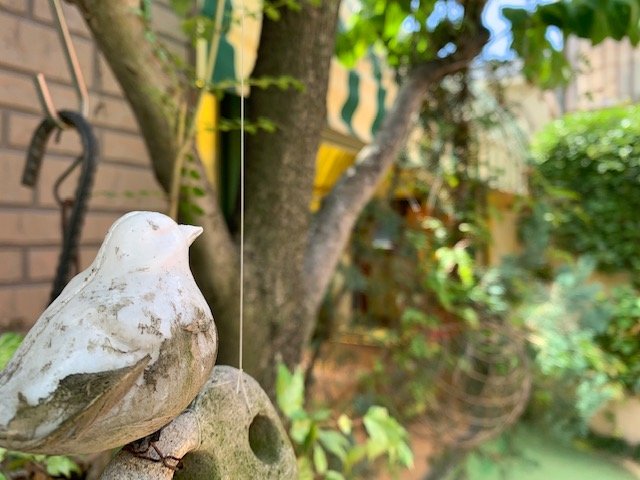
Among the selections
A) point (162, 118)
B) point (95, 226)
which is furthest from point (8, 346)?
point (95, 226)

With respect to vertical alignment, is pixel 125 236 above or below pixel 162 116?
below

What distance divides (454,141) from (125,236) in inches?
120

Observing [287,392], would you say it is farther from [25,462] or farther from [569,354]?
[569,354]

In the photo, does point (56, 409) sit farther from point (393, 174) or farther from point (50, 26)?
point (393, 174)

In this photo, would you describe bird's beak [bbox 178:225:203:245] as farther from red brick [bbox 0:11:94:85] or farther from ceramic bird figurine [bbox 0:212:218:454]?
red brick [bbox 0:11:94:85]

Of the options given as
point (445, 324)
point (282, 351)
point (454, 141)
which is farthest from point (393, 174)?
point (282, 351)

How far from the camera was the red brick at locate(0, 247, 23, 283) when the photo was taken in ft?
6.17

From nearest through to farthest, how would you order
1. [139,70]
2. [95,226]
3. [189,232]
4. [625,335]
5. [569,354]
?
[189,232] < [139,70] < [95,226] < [569,354] < [625,335]

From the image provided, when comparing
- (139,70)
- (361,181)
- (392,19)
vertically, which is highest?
(392,19)

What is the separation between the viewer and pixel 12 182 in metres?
1.91

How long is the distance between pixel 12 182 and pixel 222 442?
1576mm

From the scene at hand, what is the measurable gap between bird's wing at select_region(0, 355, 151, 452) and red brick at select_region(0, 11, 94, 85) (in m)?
1.74

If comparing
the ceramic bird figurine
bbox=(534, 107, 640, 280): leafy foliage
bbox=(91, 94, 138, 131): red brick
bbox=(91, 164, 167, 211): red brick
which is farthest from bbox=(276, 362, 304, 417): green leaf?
bbox=(534, 107, 640, 280): leafy foliage

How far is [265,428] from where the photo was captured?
33.3 inches
